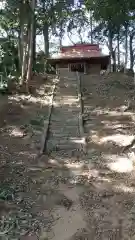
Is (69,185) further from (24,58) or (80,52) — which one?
(80,52)

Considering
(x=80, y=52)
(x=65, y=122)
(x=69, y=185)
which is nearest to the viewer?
(x=69, y=185)

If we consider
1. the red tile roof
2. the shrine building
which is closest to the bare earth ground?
the shrine building

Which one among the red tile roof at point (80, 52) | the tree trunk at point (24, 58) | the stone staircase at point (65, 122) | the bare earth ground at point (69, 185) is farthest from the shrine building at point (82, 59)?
the bare earth ground at point (69, 185)

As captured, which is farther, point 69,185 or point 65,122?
point 65,122

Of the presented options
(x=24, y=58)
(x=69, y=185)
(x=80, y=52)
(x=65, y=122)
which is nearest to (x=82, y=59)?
(x=80, y=52)

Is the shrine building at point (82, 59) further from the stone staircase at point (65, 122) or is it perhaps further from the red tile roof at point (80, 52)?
the stone staircase at point (65, 122)

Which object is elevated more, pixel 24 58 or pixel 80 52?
pixel 24 58

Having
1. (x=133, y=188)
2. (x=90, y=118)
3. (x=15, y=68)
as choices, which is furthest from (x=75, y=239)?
(x=15, y=68)

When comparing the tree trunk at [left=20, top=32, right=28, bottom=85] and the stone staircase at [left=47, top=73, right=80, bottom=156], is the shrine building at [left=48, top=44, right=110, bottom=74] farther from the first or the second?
the tree trunk at [left=20, top=32, right=28, bottom=85]

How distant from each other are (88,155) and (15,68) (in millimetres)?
11478

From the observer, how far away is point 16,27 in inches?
901

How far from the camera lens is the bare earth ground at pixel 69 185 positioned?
21.5 feet

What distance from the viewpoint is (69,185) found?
809 centimetres

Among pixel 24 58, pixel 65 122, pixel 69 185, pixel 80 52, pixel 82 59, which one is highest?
pixel 24 58
